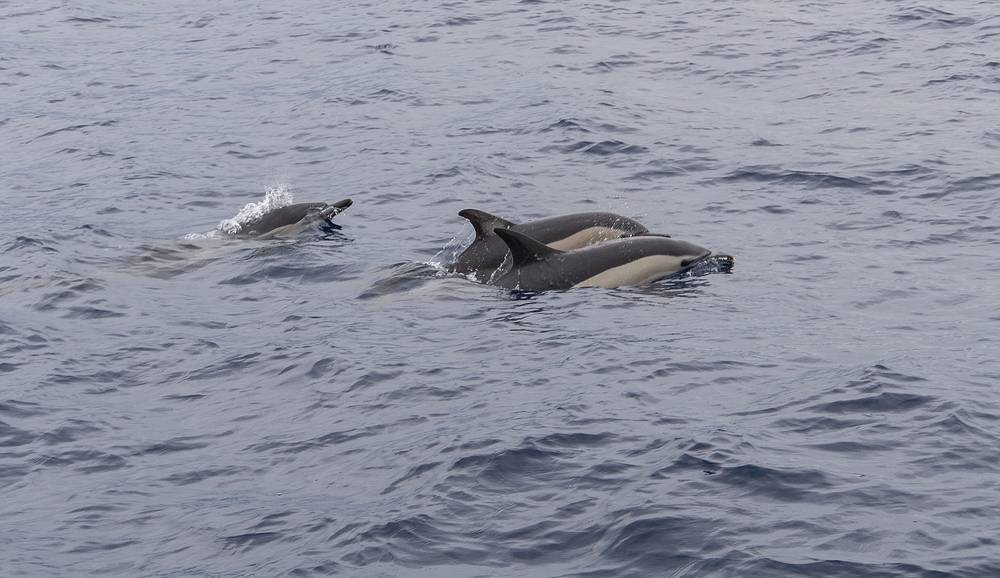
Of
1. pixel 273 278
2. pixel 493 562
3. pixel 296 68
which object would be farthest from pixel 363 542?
pixel 296 68

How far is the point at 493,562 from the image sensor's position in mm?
9930

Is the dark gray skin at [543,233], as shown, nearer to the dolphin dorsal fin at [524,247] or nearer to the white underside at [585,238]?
the white underside at [585,238]

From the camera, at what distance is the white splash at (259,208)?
20.9 meters

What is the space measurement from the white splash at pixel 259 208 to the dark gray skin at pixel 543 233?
4.59m

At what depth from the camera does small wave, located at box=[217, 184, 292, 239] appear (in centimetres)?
2088

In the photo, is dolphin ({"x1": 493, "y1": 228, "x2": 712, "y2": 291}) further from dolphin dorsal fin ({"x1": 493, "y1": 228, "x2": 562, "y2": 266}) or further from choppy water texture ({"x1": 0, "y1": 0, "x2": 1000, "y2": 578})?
choppy water texture ({"x1": 0, "y1": 0, "x2": 1000, "y2": 578})

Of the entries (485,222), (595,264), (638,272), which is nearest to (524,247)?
(595,264)

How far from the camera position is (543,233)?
1775cm

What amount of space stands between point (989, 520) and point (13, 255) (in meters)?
15.4

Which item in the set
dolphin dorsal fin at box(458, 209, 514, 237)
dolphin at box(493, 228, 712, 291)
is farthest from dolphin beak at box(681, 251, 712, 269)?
dolphin dorsal fin at box(458, 209, 514, 237)

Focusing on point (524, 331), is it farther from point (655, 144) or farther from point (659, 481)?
point (655, 144)

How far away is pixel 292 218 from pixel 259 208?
149 cm

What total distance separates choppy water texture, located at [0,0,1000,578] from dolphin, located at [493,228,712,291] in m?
0.27

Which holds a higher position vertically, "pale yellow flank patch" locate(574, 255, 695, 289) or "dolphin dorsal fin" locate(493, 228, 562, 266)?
"dolphin dorsal fin" locate(493, 228, 562, 266)
